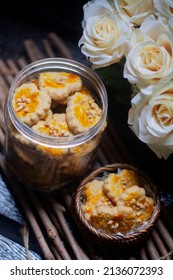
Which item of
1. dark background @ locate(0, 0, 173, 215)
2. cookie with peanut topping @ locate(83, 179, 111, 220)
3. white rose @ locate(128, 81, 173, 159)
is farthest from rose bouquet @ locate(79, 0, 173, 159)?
dark background @ locate(0, 0, 173, 215)

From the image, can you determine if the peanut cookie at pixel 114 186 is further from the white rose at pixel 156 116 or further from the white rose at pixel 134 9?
the white rose at pixel 134 9

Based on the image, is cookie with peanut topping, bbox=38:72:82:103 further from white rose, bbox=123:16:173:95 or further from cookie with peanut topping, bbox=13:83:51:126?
white rose, bbox=123:16:173:95

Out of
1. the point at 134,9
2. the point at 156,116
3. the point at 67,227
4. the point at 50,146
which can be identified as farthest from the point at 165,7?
the point at 67,227

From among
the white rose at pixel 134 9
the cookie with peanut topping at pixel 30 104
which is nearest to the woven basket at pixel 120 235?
the cookie with peanut topping at pixel 30 104

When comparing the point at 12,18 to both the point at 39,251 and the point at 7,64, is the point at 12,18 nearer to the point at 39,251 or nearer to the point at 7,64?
the point at 7,64

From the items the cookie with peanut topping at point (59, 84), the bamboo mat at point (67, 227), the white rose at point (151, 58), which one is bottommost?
the bamboo mat at point (67, 227)

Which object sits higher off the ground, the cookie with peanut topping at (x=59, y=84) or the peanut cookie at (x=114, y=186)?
the cookie with peanut topping at (x=59, y=84)
